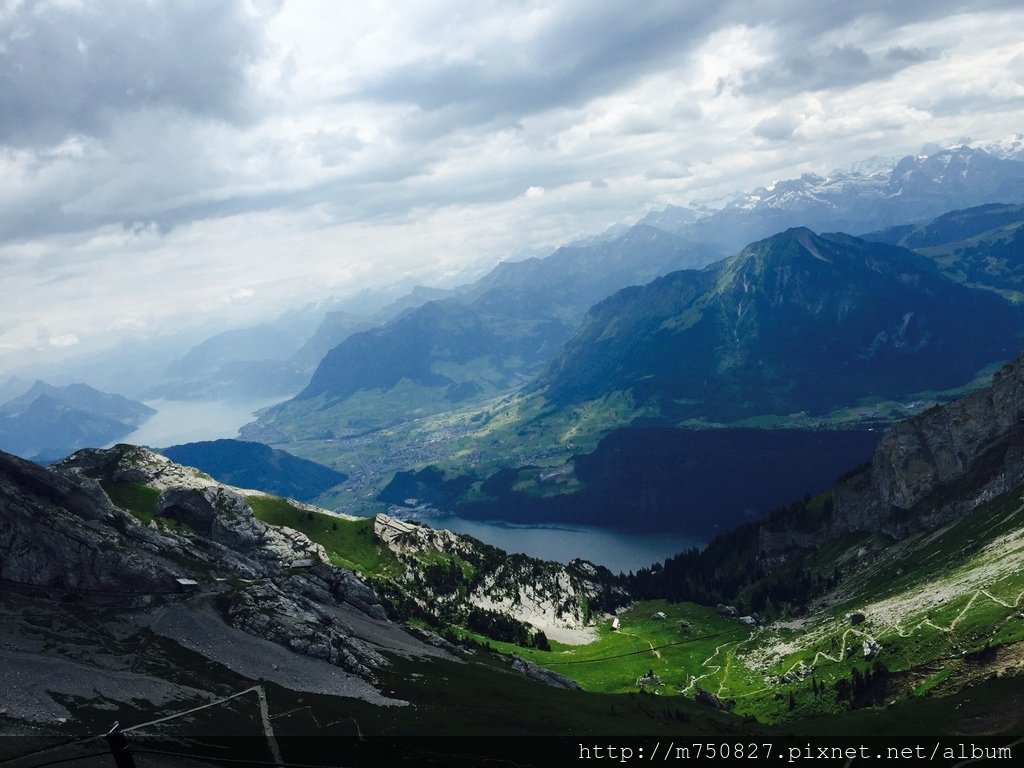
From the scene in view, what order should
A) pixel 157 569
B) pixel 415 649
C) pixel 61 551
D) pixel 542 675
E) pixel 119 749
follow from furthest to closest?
1. pixel 542 675
2. pixel 415 649
3. pixel 157 569
4. pixel 61 551
5. pixel 119 749

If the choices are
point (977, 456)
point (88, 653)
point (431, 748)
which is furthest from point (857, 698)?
point (88, 653)

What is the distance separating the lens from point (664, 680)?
16562 cm

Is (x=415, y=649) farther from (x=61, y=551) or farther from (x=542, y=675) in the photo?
(x=61, y=551)

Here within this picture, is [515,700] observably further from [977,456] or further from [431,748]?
[977,456]

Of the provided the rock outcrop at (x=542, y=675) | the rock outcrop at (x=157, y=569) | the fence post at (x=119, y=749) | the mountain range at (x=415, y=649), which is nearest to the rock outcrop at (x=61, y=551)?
the rock outcrop at (x=157, y=569)

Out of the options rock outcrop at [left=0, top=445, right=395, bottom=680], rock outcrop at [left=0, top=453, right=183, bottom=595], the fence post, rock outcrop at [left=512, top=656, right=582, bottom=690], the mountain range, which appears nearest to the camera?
the fence post

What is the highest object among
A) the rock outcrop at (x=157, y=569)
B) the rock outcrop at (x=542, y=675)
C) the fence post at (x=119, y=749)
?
the fence post at (x=119, y=749)

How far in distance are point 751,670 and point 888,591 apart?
3481 cm

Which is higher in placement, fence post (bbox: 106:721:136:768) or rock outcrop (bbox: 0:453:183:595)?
fence post (bbox: 106:721:136:768)

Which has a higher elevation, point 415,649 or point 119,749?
point 119,749

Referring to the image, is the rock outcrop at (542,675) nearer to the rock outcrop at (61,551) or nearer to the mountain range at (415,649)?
the mountain range at (415,649)

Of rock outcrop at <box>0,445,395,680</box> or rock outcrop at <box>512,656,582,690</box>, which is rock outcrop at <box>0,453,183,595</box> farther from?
rock outcrop at <box>512,656,582,690</box>

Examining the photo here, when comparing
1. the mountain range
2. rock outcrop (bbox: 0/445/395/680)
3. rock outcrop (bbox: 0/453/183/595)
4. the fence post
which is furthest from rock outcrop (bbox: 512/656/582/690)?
the fence post

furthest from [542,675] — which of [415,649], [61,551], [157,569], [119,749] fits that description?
[119,749]
